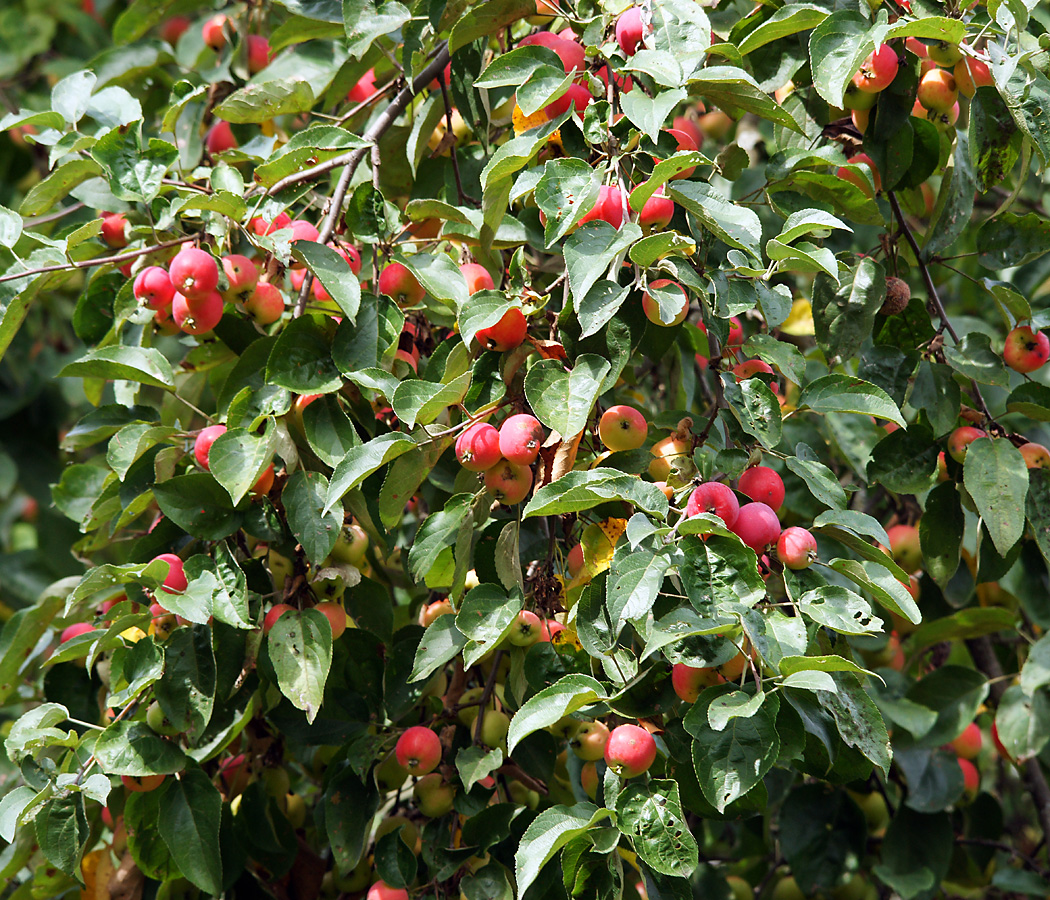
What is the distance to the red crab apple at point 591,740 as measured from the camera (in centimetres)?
104

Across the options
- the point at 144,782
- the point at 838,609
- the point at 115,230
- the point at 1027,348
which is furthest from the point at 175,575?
the point at 1027,348

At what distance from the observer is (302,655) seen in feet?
3.42

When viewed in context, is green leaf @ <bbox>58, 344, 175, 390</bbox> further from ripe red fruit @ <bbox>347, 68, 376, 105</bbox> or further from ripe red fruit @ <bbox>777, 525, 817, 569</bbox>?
ripe red fruit @ <bbox>777, 525, 817, 569</bbox>

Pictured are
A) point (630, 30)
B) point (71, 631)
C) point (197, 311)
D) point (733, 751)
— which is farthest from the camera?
point (71, 631)

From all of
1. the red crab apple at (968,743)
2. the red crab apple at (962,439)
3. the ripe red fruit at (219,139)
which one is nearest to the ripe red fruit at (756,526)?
the red crab apple at (962,439)

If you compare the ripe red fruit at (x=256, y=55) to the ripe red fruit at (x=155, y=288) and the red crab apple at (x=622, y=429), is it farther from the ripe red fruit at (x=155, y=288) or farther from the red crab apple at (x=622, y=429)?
the red crab apple at (x=622, y=429)

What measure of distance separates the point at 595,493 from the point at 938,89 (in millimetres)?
737

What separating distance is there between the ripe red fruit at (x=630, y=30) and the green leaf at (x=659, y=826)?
0.73m

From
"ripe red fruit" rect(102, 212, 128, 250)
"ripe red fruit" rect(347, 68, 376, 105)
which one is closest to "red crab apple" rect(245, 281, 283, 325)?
"ripe red fruit" rect(102, 212, 128, 250)

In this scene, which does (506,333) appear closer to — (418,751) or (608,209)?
(608,209)

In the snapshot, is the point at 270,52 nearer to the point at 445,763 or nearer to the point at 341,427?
the point at 341,427

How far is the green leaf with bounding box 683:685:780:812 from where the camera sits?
31.3 inches

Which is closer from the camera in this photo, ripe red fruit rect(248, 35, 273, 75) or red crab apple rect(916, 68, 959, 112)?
red crab apple rect(916, 68, 959, 112)

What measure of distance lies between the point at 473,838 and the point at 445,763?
0.10 meters
